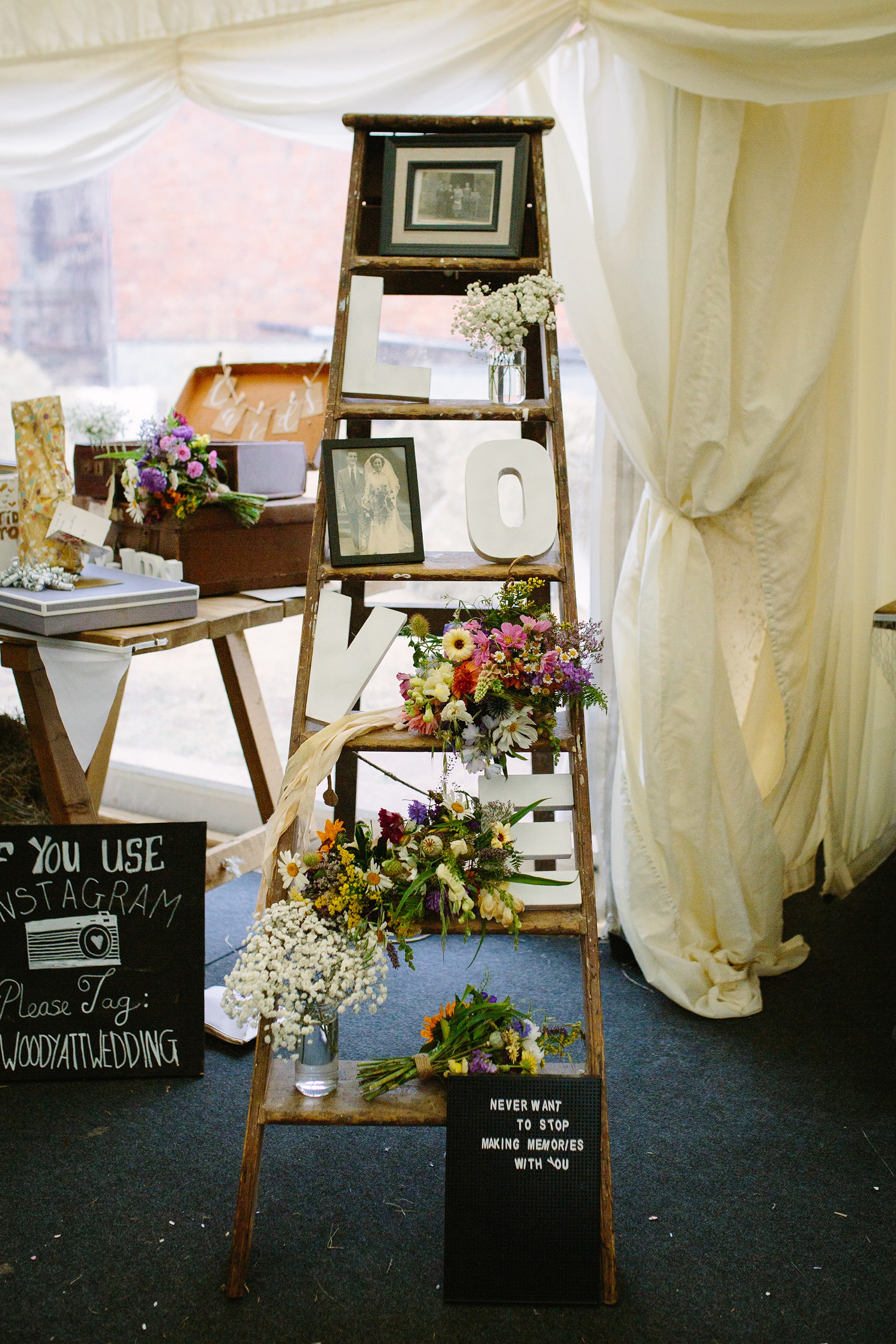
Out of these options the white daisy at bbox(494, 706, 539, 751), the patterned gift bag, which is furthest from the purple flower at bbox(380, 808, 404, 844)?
the patterned gift bag

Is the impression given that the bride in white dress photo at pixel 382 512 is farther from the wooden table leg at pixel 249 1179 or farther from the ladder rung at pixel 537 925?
the wooden table leg at pixel 249 1179

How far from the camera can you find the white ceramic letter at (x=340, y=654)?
1800 mm

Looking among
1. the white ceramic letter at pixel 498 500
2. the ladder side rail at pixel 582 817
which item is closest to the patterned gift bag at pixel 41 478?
the white ceramic letter at pixel 498 500

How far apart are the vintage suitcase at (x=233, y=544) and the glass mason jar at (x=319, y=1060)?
100 cm

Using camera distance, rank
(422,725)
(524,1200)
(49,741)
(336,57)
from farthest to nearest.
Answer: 1. (336,57)
2. (49,741)
3. (422,725)
4. (524,1200)

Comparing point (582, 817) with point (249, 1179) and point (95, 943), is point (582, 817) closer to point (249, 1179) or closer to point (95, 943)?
point (249, 1179)

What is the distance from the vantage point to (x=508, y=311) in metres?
1.82

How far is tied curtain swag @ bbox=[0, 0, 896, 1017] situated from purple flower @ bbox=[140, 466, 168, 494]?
0.85 metres

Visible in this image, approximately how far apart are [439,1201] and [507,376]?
1.42m

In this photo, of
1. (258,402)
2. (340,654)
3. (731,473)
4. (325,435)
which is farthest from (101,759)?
(731,473)

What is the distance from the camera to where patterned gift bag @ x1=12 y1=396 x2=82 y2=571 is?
2.37 m

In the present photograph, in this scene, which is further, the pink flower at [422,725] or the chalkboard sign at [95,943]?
the chalkboard sign at [95,943]

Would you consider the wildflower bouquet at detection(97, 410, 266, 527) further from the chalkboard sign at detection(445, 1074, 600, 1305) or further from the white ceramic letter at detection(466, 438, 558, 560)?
the chalkboard sign at detection(445, 1074, 600, 1305)

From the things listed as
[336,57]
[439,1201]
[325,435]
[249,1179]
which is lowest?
[439,1201]
